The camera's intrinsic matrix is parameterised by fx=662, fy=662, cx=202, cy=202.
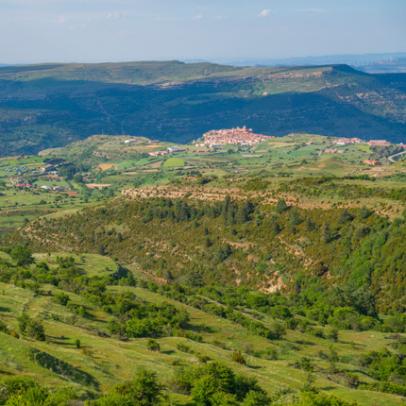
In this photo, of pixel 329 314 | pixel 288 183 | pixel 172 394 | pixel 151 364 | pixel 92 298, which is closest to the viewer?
pixel 172 394

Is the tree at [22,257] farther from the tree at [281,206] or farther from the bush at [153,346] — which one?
the tree at [281,206]

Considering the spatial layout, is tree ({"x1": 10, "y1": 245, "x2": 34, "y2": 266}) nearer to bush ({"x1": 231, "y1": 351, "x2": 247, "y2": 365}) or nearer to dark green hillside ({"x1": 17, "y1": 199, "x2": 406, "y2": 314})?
dark green hillside ({"x1": 17, "y1": 199, "x2": 406, "y2": 314})

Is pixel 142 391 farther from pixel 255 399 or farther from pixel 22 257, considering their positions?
pixel 22 257

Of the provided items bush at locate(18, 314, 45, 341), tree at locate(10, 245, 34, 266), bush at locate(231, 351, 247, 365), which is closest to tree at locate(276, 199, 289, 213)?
tree at locate(10, 245, 34, 266)

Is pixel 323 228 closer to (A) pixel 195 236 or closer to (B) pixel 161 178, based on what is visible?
(A) pixel 195 236

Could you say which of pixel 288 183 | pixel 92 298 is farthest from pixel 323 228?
pixel 92 298

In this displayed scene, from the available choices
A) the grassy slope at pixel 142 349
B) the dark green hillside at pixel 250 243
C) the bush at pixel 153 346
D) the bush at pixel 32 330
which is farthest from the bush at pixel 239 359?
the dark green hillside at pixel 250 243

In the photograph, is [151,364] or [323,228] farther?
[323,228]

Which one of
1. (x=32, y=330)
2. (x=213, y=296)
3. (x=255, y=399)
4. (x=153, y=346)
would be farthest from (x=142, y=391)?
(x=213, y=296)

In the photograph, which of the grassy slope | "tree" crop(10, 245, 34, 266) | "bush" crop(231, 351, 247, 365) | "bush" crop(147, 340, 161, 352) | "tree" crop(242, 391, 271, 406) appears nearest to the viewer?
"tree" crop(242, 391, 271, 406)
